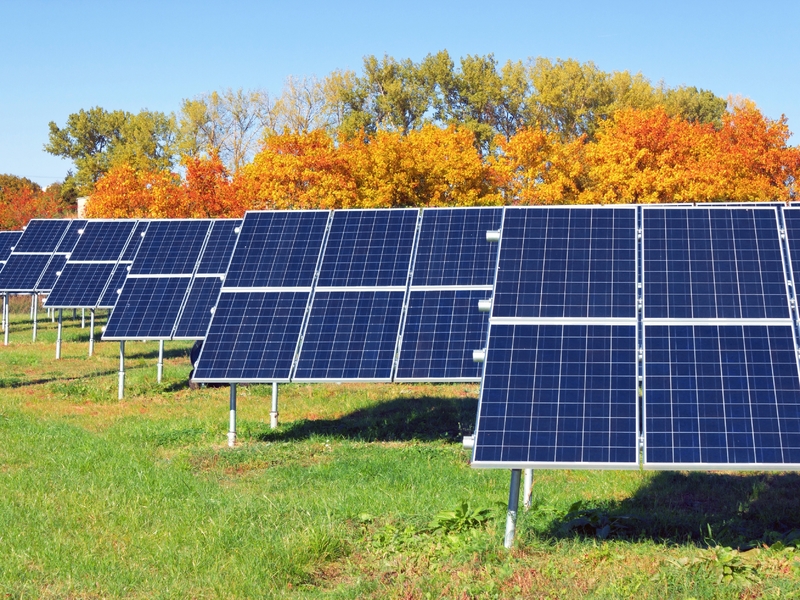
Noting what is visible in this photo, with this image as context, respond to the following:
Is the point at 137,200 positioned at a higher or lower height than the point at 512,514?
higher

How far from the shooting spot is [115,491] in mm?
12273

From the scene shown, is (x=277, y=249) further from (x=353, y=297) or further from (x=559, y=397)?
(x=559, y=397)

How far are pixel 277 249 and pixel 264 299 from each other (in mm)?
1355

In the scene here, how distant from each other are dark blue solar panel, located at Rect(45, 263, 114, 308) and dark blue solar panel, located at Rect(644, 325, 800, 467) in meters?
19.5

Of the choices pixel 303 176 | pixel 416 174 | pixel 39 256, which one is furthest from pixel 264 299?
pixel 416 174

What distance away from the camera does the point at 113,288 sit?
88.6 feet

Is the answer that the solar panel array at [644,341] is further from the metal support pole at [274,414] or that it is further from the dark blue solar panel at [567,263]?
the metal support pole at [274,414]

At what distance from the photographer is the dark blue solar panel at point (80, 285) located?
2620 cm

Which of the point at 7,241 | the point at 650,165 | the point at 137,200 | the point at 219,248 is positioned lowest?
the point at 219,248

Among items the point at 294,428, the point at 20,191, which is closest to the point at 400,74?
the point at 20,191

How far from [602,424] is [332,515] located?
3616 mm

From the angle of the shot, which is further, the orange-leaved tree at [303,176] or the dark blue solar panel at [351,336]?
the orange-leaved tree at [303,176]

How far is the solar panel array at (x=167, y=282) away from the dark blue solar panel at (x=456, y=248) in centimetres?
577

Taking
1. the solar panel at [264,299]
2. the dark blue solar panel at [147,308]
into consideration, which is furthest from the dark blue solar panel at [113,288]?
the solar panel at [264,299]
